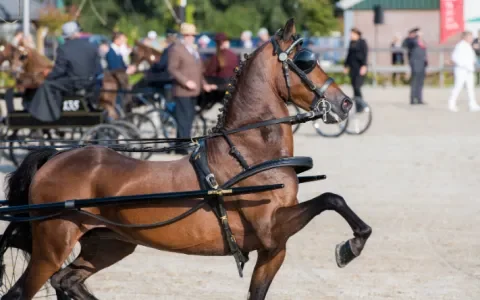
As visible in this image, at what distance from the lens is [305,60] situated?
19.6 ft

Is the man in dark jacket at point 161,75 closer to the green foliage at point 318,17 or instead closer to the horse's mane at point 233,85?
the horse's mane at point 233,85

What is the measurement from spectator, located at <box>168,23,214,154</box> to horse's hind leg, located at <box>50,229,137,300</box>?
8.32 m

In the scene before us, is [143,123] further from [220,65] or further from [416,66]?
[416,66]

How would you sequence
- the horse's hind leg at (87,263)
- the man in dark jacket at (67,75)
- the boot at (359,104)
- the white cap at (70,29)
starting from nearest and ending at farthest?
the horse's hind leg at (87,263) < the man in dark jacket at (67,75) < the white cap at (70,29) < the boot at (359,104)

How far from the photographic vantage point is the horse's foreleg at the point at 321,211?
229 inches

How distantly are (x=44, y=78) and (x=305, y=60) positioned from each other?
9499 millimetres

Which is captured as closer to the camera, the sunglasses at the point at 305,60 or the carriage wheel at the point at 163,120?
the sunglasses at the point at 305,60

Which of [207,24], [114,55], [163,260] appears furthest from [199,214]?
[207,24]

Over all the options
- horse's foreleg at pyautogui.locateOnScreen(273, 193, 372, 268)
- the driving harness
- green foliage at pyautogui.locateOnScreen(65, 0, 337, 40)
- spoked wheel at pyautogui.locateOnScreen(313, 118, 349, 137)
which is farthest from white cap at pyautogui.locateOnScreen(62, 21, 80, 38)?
green foliage at pyautogui.locateOnScreen(65, 0, 337, 40)

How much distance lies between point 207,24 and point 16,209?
49623mm

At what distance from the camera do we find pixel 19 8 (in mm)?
7793

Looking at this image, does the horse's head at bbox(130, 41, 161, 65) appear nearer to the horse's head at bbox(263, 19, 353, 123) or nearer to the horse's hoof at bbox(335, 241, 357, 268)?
the horse's head at bbox(263, 19, 353, 123)

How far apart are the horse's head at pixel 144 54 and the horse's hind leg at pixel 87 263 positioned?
1659 cm

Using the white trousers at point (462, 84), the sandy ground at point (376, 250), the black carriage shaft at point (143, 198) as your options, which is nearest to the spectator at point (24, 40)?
the sandy ground at point (376, 250)
